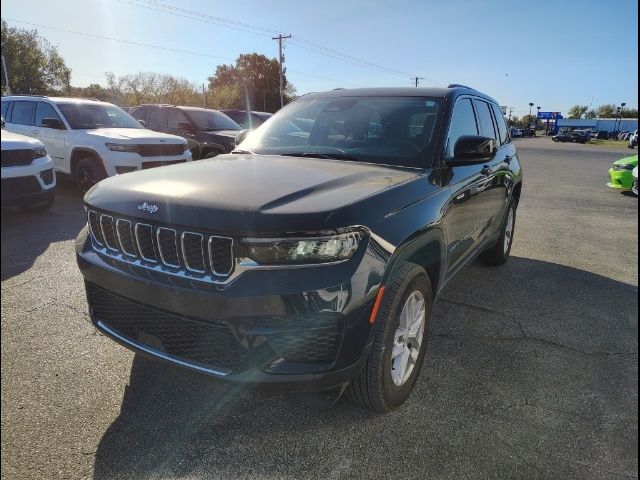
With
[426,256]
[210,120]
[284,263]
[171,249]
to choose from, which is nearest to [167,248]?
[171,249]

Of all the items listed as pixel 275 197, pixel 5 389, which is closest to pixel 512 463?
pixel 275 197

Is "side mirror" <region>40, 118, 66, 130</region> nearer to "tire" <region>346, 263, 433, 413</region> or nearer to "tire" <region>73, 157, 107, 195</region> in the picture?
"tire" <region>73, 157, 107, 195</region>

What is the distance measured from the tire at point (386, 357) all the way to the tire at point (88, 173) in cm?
686

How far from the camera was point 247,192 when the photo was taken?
7.46 ft

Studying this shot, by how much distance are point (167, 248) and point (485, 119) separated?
3.45 meters

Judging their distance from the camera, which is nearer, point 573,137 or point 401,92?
point 401,92

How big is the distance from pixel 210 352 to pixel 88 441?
78 centimetres

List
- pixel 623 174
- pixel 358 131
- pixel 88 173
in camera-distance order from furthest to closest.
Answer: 1. pixel 623 174
2. pixel 88 173
3. pixel 358 131

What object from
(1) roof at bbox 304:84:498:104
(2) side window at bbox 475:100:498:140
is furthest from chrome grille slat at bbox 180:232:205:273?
(2) side window at bbox 475:100:498:140

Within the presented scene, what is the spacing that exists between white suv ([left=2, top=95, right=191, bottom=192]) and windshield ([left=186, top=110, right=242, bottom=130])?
2371 mm

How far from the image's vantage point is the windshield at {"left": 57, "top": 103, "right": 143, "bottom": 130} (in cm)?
839

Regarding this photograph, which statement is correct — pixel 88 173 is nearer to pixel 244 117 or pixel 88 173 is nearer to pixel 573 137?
pixel 244 117

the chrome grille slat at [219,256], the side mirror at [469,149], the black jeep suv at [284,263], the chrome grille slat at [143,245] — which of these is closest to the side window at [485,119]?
the side mirror at [469,149]

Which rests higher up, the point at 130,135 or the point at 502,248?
the point at 130,135
